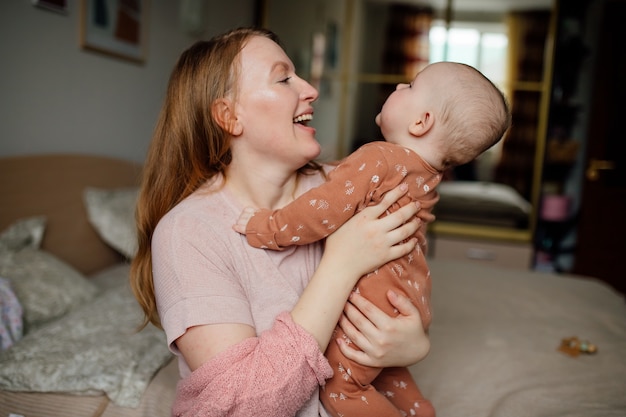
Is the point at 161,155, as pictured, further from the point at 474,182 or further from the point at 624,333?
the point at 474,182

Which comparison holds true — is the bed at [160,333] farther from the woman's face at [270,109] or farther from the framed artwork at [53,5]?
the woman's face at [270,109]

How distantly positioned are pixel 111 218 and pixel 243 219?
147 centimetres

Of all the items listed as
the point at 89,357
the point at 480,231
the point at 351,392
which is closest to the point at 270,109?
the point at 351,392

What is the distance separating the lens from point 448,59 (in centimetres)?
416

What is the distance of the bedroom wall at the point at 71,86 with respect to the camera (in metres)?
2.02

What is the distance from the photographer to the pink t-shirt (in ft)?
3.00

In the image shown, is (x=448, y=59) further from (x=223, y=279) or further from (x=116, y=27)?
(x=223, y=279)

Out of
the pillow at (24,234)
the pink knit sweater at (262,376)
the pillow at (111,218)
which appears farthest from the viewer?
the pillow at (111,218)

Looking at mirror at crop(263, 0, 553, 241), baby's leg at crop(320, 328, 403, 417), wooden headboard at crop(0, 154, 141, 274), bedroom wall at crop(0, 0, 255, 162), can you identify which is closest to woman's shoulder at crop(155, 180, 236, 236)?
baby's leg at crop(320, 328, 403, 417)

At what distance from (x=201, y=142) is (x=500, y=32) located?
3.61 meters

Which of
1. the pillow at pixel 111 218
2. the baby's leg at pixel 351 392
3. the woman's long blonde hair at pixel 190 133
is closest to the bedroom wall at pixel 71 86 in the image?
the pillow at pixel 111 218

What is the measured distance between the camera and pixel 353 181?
102cm

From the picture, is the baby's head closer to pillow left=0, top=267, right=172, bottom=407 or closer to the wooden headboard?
pillow left=0, top=267, right=172, bottom=407

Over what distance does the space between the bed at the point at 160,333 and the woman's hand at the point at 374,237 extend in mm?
552
